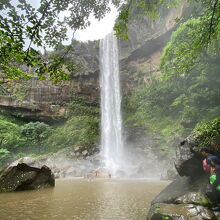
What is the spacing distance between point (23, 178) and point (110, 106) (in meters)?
22.5

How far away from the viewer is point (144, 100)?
31.2 m

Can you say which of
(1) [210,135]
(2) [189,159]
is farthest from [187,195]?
(1) [210,135]

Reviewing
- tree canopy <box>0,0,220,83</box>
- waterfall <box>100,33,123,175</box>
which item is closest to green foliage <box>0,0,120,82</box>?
tree canopy <box>0,0,220,83</box>

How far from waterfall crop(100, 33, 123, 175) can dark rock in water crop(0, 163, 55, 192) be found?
11.9 m

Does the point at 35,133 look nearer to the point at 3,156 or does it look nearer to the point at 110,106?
the point at 3,156

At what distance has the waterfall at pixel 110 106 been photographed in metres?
28.5

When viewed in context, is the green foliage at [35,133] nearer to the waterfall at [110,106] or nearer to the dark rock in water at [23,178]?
the waterfall at [110,106]

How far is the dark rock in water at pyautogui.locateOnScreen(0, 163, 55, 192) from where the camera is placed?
11.6m

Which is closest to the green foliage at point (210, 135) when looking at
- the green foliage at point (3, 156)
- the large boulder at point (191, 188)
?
the large boulder at point (191, 188)

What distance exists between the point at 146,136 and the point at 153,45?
1427 centimetres

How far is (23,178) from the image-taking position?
1207cm

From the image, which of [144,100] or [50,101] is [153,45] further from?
[50,101]

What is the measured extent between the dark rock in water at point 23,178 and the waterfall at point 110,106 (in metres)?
11.9

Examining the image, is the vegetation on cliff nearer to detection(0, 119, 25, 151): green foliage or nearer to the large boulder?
the large boulder
